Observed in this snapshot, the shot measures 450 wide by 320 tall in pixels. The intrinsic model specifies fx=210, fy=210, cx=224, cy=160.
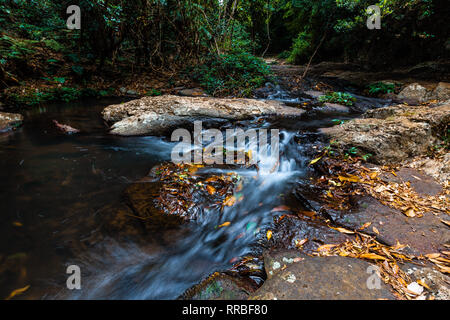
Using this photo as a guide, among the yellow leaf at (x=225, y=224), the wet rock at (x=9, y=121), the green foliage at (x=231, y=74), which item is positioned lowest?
the yellow leaf at (x=225, y=224)

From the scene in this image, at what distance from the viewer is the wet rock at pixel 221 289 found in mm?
1435

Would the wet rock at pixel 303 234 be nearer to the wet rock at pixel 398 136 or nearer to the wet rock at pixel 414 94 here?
the wet rock at pixel 398 136

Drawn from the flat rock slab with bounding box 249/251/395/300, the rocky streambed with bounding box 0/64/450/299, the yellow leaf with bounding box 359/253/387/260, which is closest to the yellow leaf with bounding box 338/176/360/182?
the rocky streambed with bounding box 0/64/450/299

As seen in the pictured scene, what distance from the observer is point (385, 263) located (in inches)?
62.7

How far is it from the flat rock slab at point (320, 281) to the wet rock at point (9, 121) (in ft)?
18.9

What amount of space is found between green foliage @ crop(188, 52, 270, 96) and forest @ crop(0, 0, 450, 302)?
0.76 metres

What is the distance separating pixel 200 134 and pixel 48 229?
9.72ft

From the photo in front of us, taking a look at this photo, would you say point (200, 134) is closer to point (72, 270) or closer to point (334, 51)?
point (72, 270)

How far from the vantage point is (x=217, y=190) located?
264 cm

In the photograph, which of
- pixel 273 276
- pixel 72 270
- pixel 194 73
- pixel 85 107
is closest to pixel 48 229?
pixel 72 270

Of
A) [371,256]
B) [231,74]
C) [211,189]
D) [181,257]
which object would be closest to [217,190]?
[211,189]

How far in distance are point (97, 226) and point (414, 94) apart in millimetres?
9371

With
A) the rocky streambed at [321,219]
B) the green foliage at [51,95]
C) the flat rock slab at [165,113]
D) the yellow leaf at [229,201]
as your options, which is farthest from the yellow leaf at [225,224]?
the green foliage at [51,95]

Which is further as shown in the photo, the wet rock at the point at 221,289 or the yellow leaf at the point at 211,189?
the yellow leaf at the point at 211,189
